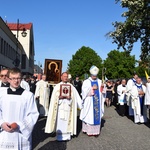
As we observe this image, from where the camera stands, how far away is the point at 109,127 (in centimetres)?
1038

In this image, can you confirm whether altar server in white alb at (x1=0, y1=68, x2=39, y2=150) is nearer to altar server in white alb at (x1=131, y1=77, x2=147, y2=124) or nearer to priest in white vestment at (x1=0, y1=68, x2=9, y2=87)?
priest in white vestment at (x1=0, y1=68, x2=9, y2=87)

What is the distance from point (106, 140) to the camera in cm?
825

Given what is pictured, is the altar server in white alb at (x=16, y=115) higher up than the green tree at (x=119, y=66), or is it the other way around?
the green tree at (x=119, y=66)

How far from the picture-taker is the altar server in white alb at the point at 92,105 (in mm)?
9117

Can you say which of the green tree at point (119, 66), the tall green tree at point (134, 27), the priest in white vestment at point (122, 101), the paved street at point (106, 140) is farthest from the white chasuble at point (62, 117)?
the green tree at point (119, 66)

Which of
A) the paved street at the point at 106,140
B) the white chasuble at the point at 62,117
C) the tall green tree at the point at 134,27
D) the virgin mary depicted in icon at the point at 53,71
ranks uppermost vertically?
the tall green tree at the point at 134,27

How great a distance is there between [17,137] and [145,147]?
164 inches

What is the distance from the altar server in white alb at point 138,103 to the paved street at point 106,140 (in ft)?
2.86

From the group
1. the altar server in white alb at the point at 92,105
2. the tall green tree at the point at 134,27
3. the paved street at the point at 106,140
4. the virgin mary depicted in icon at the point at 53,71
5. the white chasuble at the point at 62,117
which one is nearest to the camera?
the paved street at the point at 106,140

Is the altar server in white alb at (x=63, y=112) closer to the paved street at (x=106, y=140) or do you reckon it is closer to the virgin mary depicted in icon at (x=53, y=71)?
the paved street at (x=106, y=140)

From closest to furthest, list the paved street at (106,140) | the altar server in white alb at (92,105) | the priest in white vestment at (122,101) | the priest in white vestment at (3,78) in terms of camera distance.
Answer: the priest in white vestment at (3,78), the paved street at (106,140), the altar server in white alb at (92,105), the priest in white vestment at (122,101)

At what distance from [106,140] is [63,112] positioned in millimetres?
1333

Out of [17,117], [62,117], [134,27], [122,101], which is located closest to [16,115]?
[17,117]

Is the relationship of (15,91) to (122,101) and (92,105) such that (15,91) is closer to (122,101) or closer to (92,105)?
(92,105)
